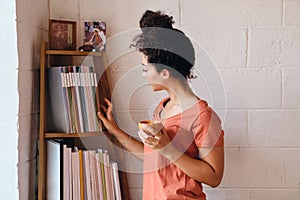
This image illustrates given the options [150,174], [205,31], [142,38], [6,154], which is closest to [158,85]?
[142,38]

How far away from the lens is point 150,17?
1518 mm

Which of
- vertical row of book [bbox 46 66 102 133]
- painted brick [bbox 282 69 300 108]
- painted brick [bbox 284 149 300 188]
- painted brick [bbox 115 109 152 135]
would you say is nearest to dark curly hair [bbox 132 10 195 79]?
vertical row of book [bbox 46 66 102 133]

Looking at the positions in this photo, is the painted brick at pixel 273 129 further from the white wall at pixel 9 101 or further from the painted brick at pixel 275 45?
the white wall at pixel 9 101

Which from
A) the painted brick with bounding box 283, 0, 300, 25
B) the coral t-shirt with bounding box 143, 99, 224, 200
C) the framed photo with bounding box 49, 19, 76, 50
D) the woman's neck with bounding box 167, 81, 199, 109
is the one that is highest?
the painted brick with bounding box 283, 0, 300, 25

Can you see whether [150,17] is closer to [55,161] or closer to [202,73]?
[202,73]

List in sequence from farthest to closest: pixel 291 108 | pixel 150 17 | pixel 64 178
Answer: pixel 291 108 → pixel 64 178 → pixel 150 17

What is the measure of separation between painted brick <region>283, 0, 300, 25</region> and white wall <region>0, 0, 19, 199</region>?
1.08 m

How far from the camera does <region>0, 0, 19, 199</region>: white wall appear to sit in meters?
1.53

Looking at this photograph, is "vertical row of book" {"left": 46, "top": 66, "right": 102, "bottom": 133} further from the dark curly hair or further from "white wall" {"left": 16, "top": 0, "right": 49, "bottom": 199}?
the dark curly hair

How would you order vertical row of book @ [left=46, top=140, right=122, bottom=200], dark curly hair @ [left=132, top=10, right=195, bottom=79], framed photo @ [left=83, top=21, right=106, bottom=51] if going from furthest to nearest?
framed photo @ [left=83, top=21, right=106, bottom=51]
vertical row of book @ [left=46, top=140, right=122, bottom=200]
dark curly hair @ [left=132, top=10, right=195, bottom=79]

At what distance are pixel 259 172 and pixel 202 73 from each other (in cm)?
49

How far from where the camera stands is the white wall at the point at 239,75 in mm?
1835

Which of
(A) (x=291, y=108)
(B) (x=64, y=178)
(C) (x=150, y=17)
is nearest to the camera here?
(C) (x=150, y=17)

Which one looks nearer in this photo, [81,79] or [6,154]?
[6,154]
